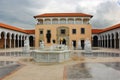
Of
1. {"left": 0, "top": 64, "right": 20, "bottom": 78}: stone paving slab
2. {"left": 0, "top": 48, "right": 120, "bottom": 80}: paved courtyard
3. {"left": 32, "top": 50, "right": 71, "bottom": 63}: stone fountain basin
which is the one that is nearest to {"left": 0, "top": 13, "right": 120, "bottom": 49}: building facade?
{"left": 32, "top": 50, "right": 71, "bottom": 63}: stone fountain basin

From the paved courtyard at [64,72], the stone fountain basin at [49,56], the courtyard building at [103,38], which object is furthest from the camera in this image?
the courtyard building at [103,38]

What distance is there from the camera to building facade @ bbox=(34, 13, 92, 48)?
4697cm

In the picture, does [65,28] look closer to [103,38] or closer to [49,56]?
[103,38]

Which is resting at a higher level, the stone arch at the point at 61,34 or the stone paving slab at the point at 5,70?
the stone arch at the point at 61,34

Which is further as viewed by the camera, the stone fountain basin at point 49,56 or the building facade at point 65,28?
the building facade at point 65,28

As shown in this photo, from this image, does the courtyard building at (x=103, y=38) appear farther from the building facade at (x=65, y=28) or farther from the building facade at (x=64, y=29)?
the building facade at (x=65, y=28)

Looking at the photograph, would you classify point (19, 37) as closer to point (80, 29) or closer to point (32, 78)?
point (80, 29)

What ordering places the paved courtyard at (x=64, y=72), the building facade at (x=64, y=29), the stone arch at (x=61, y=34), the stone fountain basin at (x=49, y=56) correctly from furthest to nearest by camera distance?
1. the stone arch at (x=61, y=34)
2. the building facade at (x=64, y=29)
3. the stone fountain basin at (x=49, y=56)
4. the paved courtyard at (x=64, y=72)

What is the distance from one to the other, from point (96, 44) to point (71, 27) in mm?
13984

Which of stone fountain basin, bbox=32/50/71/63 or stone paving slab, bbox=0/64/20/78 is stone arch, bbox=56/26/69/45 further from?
stone paving slab, bbox=0/64/20/78

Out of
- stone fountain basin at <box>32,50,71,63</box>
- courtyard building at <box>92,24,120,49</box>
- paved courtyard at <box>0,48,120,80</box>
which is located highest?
courtyard building at <box>92,24,120,49</box>

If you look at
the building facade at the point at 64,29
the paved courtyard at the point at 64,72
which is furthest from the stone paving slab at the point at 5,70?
the building facade at the point at 64,29

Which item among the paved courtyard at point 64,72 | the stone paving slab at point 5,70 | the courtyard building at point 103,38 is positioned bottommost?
the paved courtyard at point 64,72

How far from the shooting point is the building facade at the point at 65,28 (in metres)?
47.0
